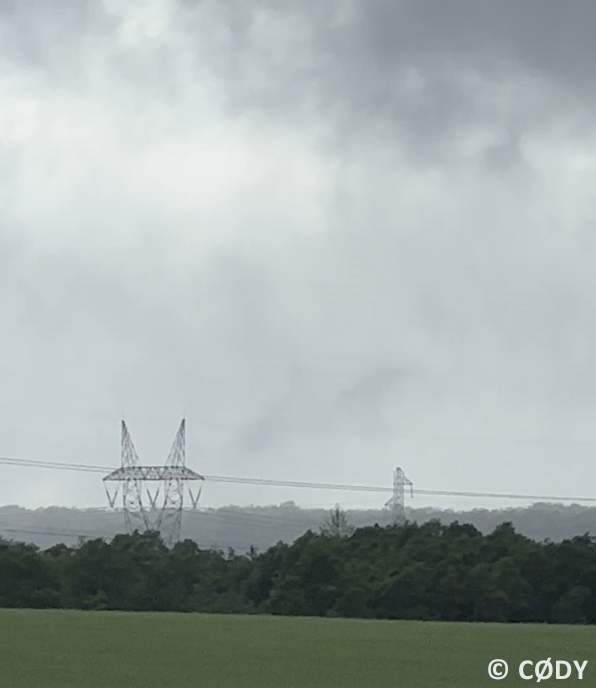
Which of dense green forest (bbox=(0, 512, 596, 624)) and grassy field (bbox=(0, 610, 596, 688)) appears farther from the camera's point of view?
dense green forest (bbox=(0, 512, 596, 624))

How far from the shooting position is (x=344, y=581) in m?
42.7

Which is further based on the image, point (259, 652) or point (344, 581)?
point (344, 581)

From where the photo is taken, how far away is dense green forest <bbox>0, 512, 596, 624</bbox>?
138 feet

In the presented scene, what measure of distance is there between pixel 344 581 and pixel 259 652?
27068 millimetres

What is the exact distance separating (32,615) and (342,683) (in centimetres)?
804

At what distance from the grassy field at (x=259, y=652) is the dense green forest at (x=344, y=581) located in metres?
22.4

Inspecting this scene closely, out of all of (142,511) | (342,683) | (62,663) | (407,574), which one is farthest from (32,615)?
(142,511)

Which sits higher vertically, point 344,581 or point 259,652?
point 344,581

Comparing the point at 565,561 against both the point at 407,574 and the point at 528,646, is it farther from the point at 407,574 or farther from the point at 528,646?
the point at 528,646

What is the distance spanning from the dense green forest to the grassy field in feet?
73.4

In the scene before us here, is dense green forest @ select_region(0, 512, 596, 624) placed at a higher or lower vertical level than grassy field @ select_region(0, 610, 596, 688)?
higher

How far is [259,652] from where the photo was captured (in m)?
16.1

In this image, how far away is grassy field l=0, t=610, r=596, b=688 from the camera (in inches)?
559

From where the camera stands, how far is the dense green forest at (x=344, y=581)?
42188mm
